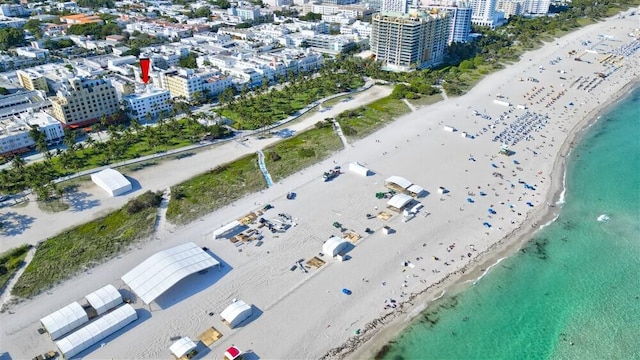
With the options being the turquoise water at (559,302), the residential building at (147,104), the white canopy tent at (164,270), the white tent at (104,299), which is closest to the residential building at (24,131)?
the residential building at (147,104)

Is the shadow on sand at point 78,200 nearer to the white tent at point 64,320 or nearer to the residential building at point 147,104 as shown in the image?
the white tent at point 64,320

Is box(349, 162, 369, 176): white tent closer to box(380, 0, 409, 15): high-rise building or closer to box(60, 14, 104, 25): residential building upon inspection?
box(380, 0, 409, 15): high-rise building

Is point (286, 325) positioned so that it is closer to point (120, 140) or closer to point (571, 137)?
point (120, 140)

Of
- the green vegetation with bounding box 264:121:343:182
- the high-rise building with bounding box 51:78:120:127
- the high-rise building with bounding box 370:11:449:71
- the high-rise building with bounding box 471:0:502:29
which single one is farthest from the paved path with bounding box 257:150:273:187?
the high-rise building with bounding box 471:0:502:29

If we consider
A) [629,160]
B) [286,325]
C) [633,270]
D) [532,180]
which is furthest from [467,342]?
[629,160]

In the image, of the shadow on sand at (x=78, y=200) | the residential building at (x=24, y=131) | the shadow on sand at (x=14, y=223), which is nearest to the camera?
the shadow on sand at (x=14, y=223)

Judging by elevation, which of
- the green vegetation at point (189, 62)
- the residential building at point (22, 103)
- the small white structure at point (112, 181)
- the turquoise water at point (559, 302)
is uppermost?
the green vegetation at point (189, 62)
